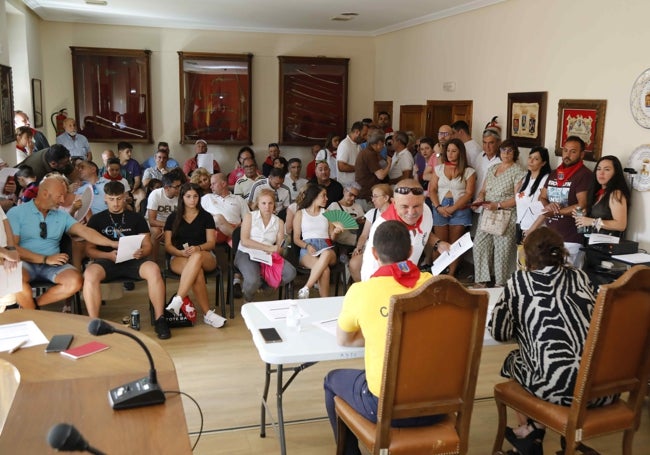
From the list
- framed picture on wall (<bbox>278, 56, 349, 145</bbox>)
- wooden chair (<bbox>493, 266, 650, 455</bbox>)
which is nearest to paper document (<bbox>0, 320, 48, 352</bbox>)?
wooden chair (<bbox>493, 266, 650, 455</bbox>)

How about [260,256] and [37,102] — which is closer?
[260,256]

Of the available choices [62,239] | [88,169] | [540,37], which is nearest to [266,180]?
[88,169]

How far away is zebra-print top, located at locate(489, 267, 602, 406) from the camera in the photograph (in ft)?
8.92

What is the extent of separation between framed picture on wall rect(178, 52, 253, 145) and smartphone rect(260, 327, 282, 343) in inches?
323

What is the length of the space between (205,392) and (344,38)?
833 cm

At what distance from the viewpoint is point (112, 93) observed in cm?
1028

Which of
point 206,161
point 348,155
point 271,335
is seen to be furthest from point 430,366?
point 206,161

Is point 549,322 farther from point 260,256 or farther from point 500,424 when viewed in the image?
point 260,256

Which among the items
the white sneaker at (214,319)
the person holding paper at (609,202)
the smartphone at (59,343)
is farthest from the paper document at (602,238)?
the smartphone at (59,343)

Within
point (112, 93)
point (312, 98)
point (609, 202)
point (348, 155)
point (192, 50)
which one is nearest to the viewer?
point (609, 202)

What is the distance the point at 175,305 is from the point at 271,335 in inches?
96.1

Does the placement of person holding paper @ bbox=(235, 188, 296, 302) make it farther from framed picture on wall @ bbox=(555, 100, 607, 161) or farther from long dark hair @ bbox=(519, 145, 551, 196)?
framed picture on wall @ bbox=(555, 100, 607, 161)

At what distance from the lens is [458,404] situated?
2.51 m

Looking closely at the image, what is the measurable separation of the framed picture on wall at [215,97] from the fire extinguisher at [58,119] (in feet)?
6.12
